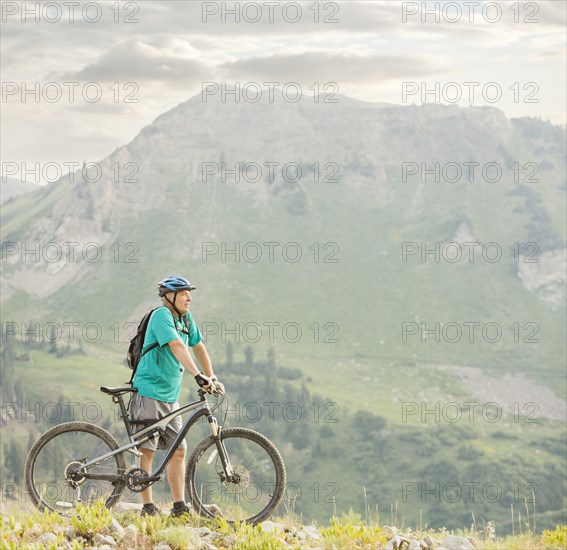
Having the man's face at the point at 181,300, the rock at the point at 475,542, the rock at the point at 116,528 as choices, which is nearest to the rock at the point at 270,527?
the rock at the point at 116,528

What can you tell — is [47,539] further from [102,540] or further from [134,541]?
[134,541]

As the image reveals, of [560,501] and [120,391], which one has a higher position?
[120,391]

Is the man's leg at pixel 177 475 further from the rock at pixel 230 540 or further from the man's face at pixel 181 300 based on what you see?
the man's face at pixel 181 300

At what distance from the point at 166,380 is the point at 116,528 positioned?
80.2 inches

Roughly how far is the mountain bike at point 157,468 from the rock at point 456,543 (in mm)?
2334

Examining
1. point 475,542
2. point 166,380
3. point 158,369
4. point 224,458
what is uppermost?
point 158,369

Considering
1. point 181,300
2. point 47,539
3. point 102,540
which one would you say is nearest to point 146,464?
point 102,540

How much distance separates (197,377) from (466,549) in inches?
163

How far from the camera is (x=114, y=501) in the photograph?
37.1ft

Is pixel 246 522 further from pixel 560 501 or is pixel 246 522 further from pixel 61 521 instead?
pixel 560 501

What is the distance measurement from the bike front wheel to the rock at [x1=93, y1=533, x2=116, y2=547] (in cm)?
154

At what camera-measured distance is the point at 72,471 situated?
11.4 meters

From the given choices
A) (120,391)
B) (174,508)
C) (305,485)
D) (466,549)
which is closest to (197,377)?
(120,391)

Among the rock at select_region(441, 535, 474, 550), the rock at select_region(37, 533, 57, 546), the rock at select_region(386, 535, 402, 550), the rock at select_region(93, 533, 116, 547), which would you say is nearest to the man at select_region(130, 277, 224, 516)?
the rock at select_region(93, 533, 116, 547)
